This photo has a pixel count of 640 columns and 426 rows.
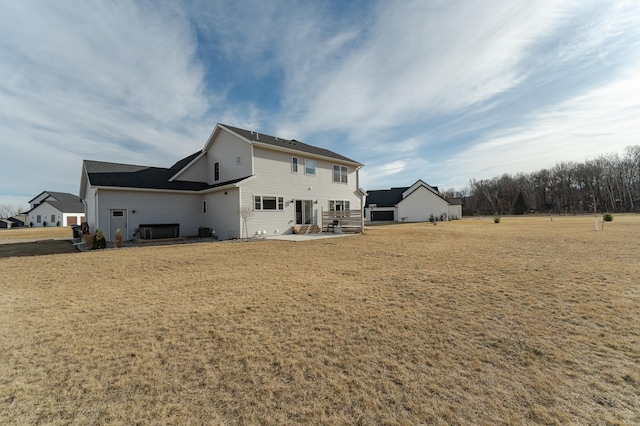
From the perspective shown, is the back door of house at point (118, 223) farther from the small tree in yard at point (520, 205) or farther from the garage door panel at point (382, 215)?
the small tree in yard at point (520, 205)

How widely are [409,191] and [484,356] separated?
42.9m

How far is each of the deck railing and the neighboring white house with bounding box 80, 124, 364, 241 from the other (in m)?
0.55

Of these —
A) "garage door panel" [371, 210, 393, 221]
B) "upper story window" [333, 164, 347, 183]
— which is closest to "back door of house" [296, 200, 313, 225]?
"upper story window" [333, 164, 347, 183]

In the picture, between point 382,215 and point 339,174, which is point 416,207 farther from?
point 339,174

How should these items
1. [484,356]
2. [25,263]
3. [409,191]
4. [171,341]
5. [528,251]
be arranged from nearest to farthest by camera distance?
1. [484,356]
2. [171,341]
3. [25,263]
4. [528,251]
5. [409,191]

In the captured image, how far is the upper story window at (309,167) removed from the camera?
67.9ft

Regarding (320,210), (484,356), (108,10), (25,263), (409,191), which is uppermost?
(108,10)

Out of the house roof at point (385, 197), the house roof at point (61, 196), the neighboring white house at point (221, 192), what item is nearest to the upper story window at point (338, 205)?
the neighboring white house at point (221, 192)

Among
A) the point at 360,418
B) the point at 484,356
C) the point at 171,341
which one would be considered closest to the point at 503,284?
the point at 484,356

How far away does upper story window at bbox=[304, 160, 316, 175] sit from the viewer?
815 inches

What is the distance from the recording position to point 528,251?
10.8 m

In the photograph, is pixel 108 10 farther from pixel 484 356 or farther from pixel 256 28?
pixel 484 356

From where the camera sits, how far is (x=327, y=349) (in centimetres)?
358

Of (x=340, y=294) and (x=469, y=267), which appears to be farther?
(x=469, y=267)
